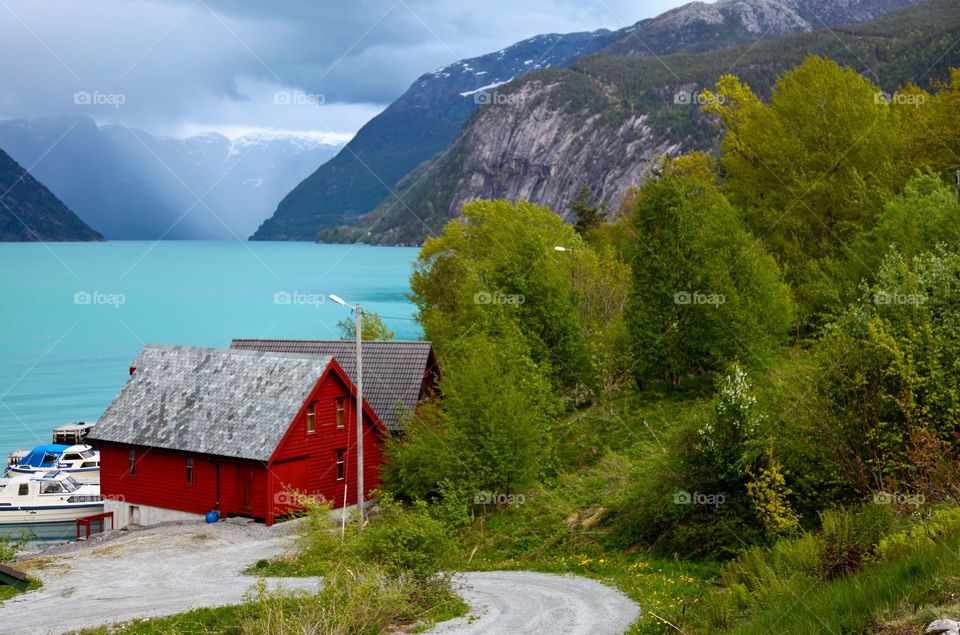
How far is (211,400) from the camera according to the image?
152 ft

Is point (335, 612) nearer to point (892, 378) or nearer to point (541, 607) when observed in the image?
point (541, 607)

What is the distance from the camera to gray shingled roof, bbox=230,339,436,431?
5066 centimetres

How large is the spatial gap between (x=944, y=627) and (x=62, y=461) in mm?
65738

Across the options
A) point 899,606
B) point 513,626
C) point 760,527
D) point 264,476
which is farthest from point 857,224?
point 899,606

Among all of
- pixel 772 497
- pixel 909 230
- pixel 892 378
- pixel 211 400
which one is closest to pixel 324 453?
pixel 211 400

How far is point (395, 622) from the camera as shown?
22531 millimetres

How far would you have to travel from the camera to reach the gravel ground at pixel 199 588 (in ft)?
74.6

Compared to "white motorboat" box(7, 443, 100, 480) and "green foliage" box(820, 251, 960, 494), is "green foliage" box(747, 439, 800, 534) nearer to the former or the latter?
"green foliage" box(820, 251, 960, 494)

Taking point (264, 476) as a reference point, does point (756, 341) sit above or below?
above

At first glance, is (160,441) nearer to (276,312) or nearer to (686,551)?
(686,551)

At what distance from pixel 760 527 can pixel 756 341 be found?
1744cm

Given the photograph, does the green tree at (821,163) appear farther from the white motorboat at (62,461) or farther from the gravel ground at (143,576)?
the white motorboat at (62,461)

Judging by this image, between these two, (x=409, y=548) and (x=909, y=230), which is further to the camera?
(x=909, y=230)

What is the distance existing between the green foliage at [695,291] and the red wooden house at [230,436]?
14.5 metres
